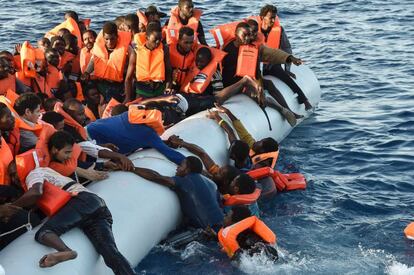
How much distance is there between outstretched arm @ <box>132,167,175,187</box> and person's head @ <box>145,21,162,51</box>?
2.28 m

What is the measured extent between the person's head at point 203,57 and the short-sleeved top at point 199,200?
2.43 meters

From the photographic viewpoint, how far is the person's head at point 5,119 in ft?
21.8

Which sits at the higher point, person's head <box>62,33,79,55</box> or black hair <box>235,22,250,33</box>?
black hair <box>235,22,250,33</box>

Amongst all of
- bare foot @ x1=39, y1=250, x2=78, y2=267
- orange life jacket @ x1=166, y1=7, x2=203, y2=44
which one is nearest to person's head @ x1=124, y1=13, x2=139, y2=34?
orange life jacket @ x1=166, y1=7, x2=203, y2=44

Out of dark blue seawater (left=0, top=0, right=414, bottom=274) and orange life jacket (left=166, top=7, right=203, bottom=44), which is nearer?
dark blue seawater (left=0, top=0, right=414, bottom=274)

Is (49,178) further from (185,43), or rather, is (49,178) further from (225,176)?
(185,43)

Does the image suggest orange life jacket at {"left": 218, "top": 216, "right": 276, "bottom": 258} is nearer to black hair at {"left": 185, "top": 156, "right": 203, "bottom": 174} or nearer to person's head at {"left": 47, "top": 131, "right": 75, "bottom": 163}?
black hair at {"left": 185, "top": 156, "right": 203, "bottom": 174}

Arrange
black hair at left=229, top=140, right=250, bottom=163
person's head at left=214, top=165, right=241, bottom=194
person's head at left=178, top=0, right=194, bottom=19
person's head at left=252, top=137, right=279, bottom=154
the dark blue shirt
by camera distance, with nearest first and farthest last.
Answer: the dark blue shirt < person's head at left=214, top=165, right=241, bottom=194 < black hair at left=229, top=140, right=250, bottom=163 < person's head at left=252, top=137, right=279, bottom=154 < person's head at left=178, top=0, right=194, bottom=19

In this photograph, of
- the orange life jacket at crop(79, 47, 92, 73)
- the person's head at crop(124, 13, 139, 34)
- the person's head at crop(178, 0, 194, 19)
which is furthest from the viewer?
the person's head at crop(178, 0, 194, 19)

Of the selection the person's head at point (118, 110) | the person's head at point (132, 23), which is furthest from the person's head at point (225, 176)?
the person's head at point (132, 23)

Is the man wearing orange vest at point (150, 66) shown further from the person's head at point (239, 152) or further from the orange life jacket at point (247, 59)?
the person's head at point (239, 152)

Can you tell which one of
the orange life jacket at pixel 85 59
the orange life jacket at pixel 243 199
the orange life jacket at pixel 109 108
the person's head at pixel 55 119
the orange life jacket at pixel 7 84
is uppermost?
the person's head at pixel 55 119

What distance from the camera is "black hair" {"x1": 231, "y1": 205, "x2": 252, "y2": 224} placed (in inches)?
281

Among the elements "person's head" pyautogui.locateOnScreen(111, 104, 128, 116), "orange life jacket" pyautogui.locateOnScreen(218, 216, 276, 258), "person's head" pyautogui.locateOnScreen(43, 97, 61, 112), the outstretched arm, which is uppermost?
"person's head" pyautogui.locateOnScreen(43, 97, 61, 112)
